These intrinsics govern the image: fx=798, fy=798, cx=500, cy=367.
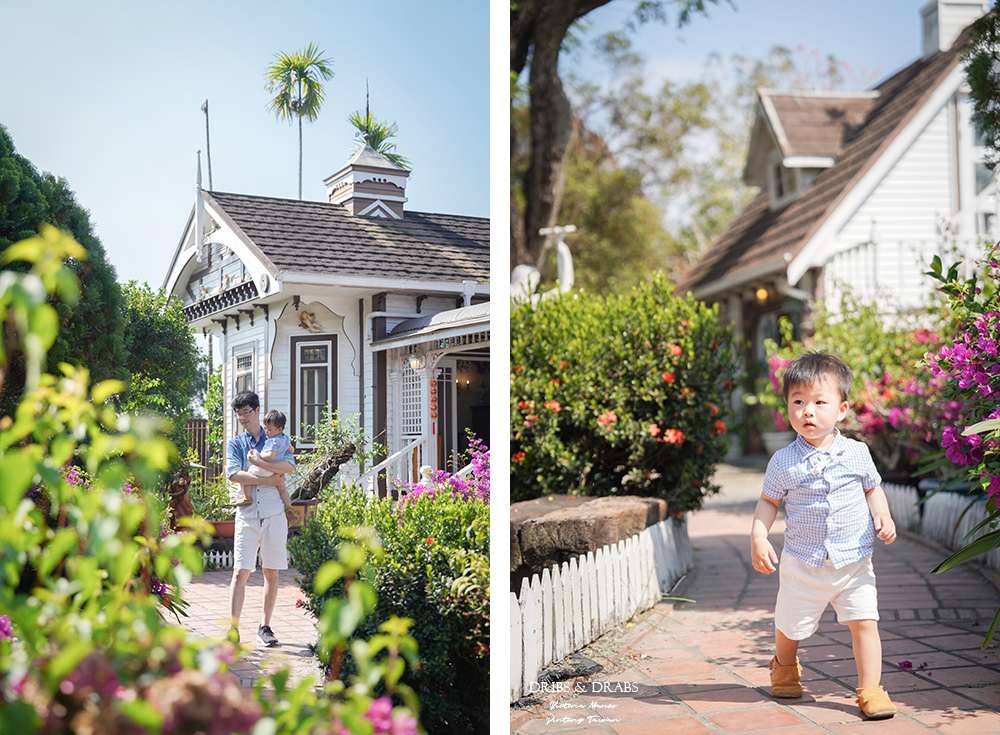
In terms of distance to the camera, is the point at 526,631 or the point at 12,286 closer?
the point at 12,286

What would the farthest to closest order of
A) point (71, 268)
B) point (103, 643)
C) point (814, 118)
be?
point (814, 118)
point (71, 268)
point (103, 643)

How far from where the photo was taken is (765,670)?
3580 mm

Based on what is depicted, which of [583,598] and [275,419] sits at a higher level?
[275,419]

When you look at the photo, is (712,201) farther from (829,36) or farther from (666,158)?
(829,36)

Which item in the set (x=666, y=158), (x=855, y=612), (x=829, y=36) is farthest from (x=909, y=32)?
(x=855, y=612)

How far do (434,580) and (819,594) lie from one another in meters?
1.58

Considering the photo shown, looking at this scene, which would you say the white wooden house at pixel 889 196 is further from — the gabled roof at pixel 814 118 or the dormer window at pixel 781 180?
the dormer window at pixel 781 180

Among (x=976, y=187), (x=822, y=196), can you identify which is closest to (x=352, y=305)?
(x=822, y=196)

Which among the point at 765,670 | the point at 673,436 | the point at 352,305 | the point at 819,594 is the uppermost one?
the point at 352,305

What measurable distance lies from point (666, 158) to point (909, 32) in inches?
266

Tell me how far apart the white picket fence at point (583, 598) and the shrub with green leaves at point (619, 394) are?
544 mm

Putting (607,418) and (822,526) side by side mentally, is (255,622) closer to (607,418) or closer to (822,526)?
(822,526)


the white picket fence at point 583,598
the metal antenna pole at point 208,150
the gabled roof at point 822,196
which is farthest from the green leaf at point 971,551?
the gabled roof at point 822,196

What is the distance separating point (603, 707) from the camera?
10.6 ft
